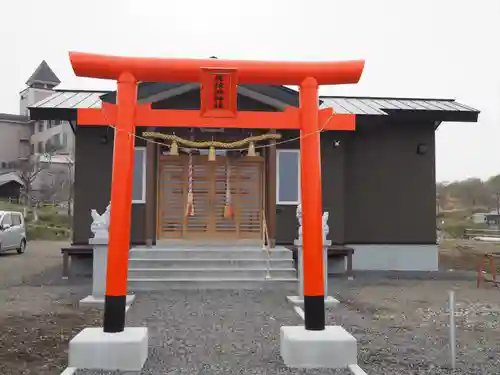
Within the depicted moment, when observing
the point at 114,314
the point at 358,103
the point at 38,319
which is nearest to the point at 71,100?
the point at 38,319

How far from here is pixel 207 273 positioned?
9852 mm

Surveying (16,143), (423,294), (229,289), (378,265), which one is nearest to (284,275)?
(229,289)

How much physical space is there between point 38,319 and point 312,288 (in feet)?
13.9

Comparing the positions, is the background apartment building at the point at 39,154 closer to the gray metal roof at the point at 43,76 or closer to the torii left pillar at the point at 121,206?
the gray metal roof at the point at 43,76

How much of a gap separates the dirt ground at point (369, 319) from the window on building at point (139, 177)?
2426 mm

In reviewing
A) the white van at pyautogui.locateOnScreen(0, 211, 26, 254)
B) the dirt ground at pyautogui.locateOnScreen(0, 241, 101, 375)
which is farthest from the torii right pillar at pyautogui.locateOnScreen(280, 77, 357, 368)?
the white van at pyautogui.locateOnScreen(0, 211, 26, 254)

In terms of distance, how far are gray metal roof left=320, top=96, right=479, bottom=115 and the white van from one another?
497 inches

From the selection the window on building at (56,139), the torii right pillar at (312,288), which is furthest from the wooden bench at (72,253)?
the window on building at (56,139)

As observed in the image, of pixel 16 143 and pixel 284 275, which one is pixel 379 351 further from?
pixel 16 143

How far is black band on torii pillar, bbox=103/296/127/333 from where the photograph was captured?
4844mm

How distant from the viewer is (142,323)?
6.62m

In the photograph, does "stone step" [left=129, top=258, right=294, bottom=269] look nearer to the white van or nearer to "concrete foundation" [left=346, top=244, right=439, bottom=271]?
"concrete foundation" [left=346, top=244, right=439, bottom=271]

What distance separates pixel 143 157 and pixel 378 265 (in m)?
6.94

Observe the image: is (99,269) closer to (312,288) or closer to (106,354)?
(106,354)
